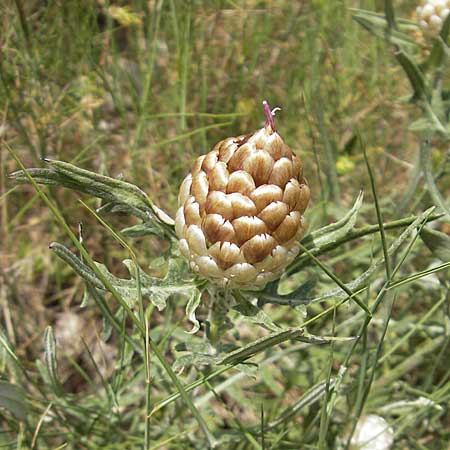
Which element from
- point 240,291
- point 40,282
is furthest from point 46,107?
point 240,291

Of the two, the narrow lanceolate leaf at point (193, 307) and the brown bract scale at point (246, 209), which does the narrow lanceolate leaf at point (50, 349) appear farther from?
the brown bract scale at point (246, 209)

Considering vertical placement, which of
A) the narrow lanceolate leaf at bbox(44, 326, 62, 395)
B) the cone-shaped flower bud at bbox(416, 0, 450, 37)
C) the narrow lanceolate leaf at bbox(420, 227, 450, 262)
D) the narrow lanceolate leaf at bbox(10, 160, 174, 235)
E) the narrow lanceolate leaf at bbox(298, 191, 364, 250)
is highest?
the cone-shaped flower bud at bbox(416, 0, 450, 37)

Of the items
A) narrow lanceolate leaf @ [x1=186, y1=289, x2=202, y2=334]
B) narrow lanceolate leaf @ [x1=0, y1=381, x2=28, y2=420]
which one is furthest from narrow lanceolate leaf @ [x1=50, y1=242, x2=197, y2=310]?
narrow lanceolate leaf @ [x1=0, y1=381, x2=28, y2=420]

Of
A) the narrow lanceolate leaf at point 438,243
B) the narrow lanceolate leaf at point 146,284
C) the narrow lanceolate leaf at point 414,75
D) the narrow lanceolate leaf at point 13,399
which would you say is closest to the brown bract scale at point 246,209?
the narrow lanceolate leaf at point 146,284

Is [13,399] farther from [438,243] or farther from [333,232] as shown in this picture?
[438,243]

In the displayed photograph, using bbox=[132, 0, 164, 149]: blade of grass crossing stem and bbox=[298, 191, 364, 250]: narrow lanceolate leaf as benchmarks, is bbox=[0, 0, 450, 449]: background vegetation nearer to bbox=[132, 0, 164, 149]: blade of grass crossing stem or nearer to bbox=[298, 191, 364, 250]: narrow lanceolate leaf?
bbox=[132, 0, 164, 149]: blade of grass crossing stem

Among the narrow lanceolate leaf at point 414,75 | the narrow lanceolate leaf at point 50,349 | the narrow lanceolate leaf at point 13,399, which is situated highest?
the narrow lanceolate leaf at point 414,75
